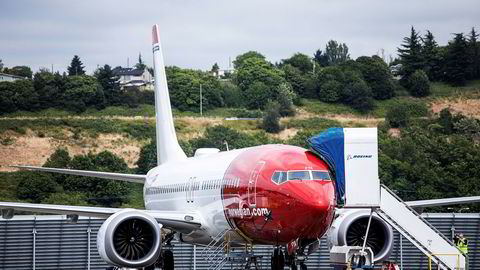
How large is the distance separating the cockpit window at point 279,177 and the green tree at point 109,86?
343ft

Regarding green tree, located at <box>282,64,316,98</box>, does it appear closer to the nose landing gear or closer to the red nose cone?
the red nose cone

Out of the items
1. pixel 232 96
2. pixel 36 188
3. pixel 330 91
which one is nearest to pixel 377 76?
pixel 330 91

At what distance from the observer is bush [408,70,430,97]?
5655 inches

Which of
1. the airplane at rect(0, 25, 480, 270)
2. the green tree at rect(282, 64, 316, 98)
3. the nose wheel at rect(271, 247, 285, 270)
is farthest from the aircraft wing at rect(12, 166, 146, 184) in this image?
the green tree at rect(282, 64, 316, 98)

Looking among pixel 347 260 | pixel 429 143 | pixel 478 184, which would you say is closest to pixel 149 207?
pixel 347 260

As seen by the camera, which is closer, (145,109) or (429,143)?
(429,143)

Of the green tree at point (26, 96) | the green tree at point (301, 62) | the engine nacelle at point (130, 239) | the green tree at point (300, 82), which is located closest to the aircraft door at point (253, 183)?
the engine nacelle at point (130, 239)

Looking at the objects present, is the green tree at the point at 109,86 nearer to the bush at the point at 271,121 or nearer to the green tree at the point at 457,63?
the bush at the point at 271,121

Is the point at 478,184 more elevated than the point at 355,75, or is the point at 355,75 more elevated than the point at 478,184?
the point at 355,75

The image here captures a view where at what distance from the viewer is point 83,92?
133 metres

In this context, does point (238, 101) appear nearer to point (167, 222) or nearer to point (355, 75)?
point (355, 75)

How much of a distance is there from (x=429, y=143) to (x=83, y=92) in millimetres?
53851

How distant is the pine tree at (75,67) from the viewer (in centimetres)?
17100

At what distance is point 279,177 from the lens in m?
32.3
